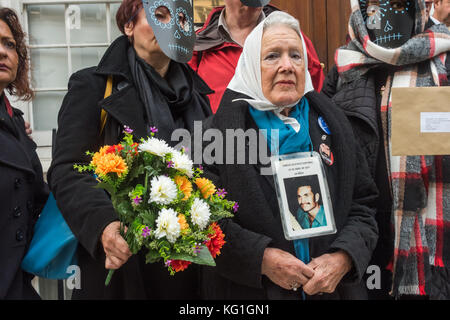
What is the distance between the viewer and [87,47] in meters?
3.84

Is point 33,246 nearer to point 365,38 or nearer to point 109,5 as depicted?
point 365,38

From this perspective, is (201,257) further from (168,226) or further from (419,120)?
(419,120)

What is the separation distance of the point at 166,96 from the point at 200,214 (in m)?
0.83

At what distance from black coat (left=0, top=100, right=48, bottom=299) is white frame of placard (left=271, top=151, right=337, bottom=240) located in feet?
3.87

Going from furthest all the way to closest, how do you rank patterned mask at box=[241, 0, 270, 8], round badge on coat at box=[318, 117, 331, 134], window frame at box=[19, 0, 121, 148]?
window frame at box=[19, 0, 121, 148], patterned mask at box=[241, 0, 270, 8], round badge on coat at box=[318, 117, 331, 134]

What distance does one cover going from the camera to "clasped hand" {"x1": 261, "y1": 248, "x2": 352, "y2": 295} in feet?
5.61

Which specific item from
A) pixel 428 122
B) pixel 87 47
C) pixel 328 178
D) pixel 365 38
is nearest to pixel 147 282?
pixel 328 178

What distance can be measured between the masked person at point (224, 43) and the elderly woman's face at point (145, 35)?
0.60m

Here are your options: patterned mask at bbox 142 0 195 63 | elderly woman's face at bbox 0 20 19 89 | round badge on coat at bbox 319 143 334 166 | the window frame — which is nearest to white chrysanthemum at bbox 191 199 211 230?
round badge on coat at bbox 319 143 334 166

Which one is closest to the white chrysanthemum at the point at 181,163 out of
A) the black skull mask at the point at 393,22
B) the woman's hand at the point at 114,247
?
the woman's hand at the point at 114,247

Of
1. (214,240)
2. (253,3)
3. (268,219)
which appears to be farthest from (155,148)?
(253,3)

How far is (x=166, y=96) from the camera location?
7.01 ft

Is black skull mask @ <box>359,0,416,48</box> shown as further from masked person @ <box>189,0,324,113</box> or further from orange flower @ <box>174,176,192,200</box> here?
orange flower @ <box>174,176,192,200</box>
